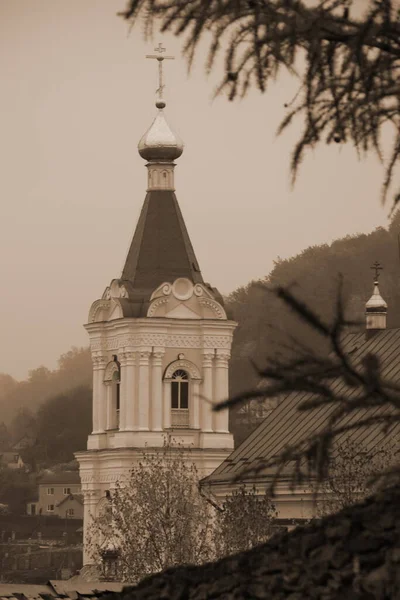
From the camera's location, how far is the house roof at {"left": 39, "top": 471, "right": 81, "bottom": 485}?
12950 cm

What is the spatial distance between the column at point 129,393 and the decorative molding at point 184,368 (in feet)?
3.75

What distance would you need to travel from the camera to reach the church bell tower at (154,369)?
224ft

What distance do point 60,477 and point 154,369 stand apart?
206 ft

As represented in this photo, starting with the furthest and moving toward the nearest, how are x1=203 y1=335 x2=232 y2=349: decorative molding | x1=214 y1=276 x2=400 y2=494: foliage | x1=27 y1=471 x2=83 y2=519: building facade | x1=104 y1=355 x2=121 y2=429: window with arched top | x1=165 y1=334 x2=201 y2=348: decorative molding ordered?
x1=27 y1=471 x2=83 y2=519: building facade → x1=104 y1=355 x2=121 y2=429: window with arched top → x1=203 y1=335 x2=232 y2=349: decorative molding → x1=165 y1=334 x2=201 y2=348: decorative molding → x1=214 y1=276 x2=400 y2=494: foliage

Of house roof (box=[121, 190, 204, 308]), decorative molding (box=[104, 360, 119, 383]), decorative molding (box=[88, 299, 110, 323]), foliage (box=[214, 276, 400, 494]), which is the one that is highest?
house roof (box=[121, 190, 204, 308])

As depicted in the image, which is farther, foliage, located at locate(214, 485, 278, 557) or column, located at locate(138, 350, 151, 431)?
column, located at locate(138, 350, 151, 431)

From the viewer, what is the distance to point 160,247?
7150 centimetres

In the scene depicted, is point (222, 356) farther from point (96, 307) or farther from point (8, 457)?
point (8, 457)

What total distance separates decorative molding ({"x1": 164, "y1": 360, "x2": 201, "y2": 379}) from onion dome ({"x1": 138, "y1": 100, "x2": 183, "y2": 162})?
6923 mm

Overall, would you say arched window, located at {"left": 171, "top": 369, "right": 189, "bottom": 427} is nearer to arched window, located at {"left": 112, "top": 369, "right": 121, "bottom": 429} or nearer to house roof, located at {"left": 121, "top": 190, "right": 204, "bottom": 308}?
arched window, located at {"left": 112, "top": 369, "right": 121, "bottom": 429}

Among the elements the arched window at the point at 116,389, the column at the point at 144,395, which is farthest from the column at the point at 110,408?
the column at the point at 144,395

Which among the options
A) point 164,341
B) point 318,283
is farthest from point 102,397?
point 318,283

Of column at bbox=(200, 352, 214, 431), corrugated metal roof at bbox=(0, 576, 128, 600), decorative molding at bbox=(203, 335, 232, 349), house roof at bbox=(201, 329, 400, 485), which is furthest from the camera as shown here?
decorative molding at bbox=(203, 335, 232, 349)

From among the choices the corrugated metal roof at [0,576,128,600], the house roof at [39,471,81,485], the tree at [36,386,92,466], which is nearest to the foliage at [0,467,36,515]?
the house roof at [39,471,81,485]
